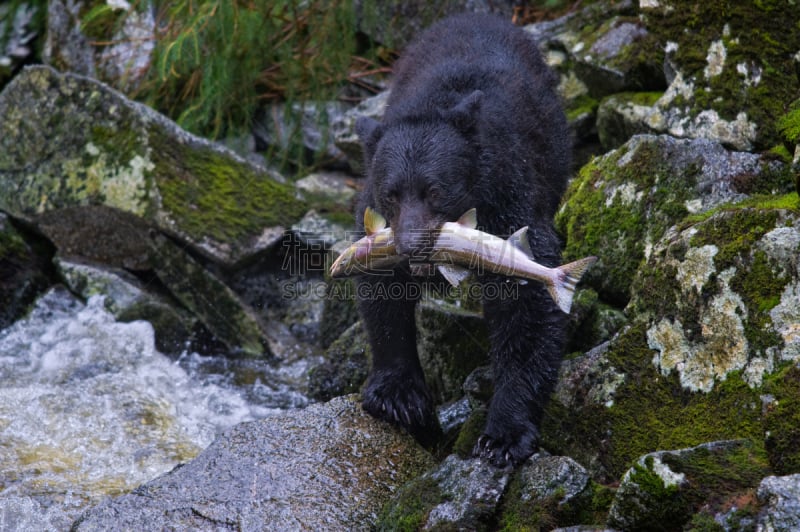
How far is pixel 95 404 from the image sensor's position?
20.0 feet

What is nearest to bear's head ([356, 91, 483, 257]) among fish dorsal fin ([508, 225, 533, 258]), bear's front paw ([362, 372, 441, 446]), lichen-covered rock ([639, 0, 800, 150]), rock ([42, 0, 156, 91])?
fish dorsal fin ([508, 225, 533, 258])

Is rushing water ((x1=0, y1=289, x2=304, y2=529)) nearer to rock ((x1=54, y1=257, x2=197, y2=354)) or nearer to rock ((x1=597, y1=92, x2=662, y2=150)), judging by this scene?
rock ((x1=54, y1=257, x2=197, y2=354))

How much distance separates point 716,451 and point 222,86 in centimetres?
684

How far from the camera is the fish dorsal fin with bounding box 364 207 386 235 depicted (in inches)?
180

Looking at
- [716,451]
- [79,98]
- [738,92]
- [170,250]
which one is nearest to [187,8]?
[79,98]

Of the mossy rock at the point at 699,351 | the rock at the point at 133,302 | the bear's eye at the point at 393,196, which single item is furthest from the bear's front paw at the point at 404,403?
the rock at the point at 133,302

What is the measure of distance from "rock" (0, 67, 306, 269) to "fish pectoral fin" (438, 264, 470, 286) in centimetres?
382

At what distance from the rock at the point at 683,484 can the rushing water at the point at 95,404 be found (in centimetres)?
307

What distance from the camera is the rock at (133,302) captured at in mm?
7328

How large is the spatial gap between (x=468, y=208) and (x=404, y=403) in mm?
1171

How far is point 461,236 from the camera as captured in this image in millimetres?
4184

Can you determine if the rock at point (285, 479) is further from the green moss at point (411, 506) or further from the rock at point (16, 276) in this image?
the rock at point (16, 276)

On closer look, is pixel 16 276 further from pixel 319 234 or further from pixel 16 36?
pixel 16 36

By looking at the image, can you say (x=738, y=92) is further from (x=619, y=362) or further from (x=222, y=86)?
(x=222, y=86)
